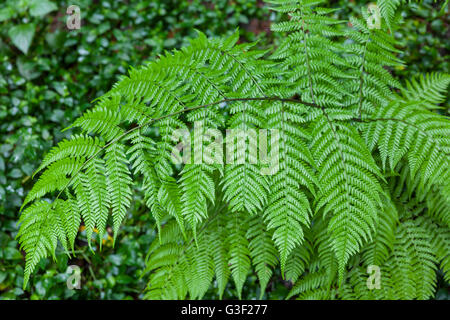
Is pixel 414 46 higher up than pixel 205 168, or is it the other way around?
pixel 414 46

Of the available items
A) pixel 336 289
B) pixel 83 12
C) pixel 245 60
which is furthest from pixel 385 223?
pixel 83 12

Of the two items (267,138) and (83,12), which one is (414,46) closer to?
(267,138)

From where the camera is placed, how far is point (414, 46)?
3.26 meters

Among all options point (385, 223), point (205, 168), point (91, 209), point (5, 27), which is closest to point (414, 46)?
point (385, 223)

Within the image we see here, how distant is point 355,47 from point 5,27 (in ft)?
10.5

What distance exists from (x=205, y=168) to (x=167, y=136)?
9.7 inches

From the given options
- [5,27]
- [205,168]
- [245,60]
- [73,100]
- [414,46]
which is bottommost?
[205,168]

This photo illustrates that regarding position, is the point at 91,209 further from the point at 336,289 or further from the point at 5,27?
the point at 5,27

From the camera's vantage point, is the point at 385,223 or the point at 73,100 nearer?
the point at 385,223

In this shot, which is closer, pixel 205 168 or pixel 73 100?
pixel 205 168

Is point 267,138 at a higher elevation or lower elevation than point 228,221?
higher

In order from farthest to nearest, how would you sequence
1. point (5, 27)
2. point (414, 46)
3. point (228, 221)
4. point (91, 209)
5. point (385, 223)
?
point (5, 27)
point (414, 46)
point (228, 221)
point (385, 223)
point (91, 209)

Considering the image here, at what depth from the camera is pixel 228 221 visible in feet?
7.18

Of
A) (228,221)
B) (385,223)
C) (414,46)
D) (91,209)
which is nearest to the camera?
(91,209)
